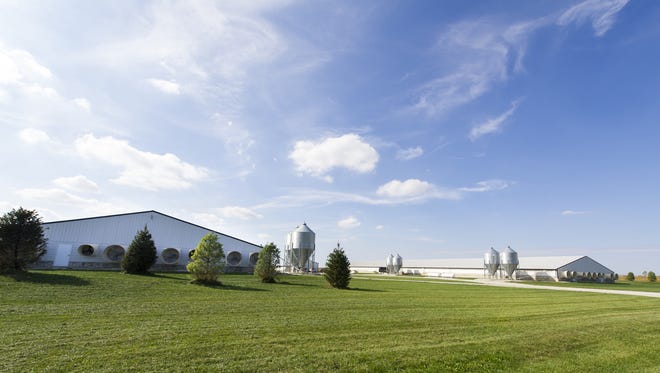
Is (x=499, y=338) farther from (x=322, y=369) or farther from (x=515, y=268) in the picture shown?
(x=515, y=268)

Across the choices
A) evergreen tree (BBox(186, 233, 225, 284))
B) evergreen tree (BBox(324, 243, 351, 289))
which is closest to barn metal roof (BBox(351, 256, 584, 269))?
evergreen tree (BBox(324, 243, 351, 289))

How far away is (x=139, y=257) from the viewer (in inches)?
1297

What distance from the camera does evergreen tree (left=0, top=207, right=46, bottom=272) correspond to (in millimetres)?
26141

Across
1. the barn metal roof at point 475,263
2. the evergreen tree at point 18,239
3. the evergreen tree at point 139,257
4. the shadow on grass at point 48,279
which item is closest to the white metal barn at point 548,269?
the barn metal roof at point 475,263

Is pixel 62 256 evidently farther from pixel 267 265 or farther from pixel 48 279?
pixel 267 265

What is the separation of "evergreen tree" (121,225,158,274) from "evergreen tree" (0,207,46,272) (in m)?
6.77

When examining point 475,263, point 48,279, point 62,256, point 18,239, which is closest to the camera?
point 48,279

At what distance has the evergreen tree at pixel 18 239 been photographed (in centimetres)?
2614

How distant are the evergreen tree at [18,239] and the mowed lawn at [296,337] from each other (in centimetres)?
976

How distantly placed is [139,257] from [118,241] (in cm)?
1696

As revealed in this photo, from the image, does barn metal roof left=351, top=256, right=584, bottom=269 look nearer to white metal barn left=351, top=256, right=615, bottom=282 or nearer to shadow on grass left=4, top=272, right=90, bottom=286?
white metal barn left=351, top=256, right=615, bottom=282

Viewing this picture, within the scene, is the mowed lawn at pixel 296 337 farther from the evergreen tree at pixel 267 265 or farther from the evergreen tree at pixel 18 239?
the evergreen tree at pixel 267 265

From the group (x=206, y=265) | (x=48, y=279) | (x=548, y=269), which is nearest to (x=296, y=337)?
(x=206, y=265)

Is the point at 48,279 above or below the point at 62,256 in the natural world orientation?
below
